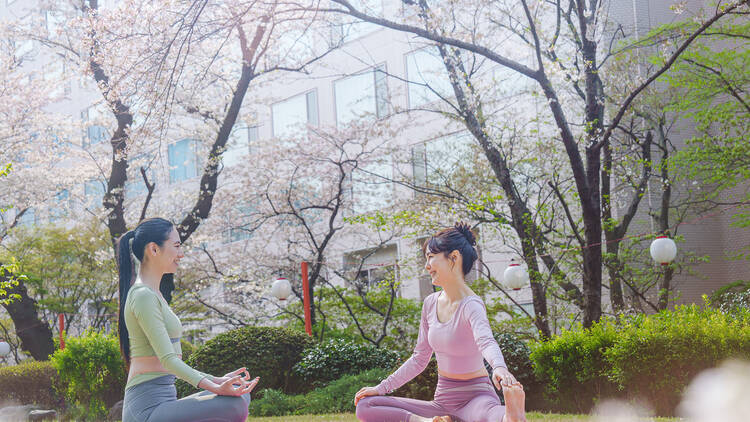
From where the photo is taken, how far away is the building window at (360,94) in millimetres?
24250

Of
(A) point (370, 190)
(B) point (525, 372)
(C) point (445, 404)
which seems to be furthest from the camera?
(A) point (370, 190)

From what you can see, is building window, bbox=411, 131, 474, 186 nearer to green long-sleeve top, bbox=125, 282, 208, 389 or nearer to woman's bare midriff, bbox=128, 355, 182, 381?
green long-sleeve top, bbox=125, 282, 208, 389

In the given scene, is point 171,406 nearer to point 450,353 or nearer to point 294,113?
point 450,353

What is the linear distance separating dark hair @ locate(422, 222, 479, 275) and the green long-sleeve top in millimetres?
1899

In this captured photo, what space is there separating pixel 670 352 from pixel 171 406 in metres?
6.09

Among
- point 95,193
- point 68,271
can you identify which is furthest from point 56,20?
point 95,193

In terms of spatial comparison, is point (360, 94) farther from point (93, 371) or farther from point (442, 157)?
point (93, 371)

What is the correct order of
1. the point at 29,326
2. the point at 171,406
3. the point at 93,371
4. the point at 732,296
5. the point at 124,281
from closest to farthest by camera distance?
the point at 171,406 → the point at 124,281 → the point at 93,371 → the point at 732,296 → the point at 29,326

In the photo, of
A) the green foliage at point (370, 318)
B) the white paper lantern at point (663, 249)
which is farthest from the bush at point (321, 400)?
the white paper lantern at point (663, 249)

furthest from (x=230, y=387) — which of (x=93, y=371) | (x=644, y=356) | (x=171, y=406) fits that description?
(x=93, y=371)

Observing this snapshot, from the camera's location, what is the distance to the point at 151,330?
13.7 feet

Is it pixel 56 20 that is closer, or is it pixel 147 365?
pixel 147 365

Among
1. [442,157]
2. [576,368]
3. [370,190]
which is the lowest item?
[576,368]

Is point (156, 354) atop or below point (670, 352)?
atop
